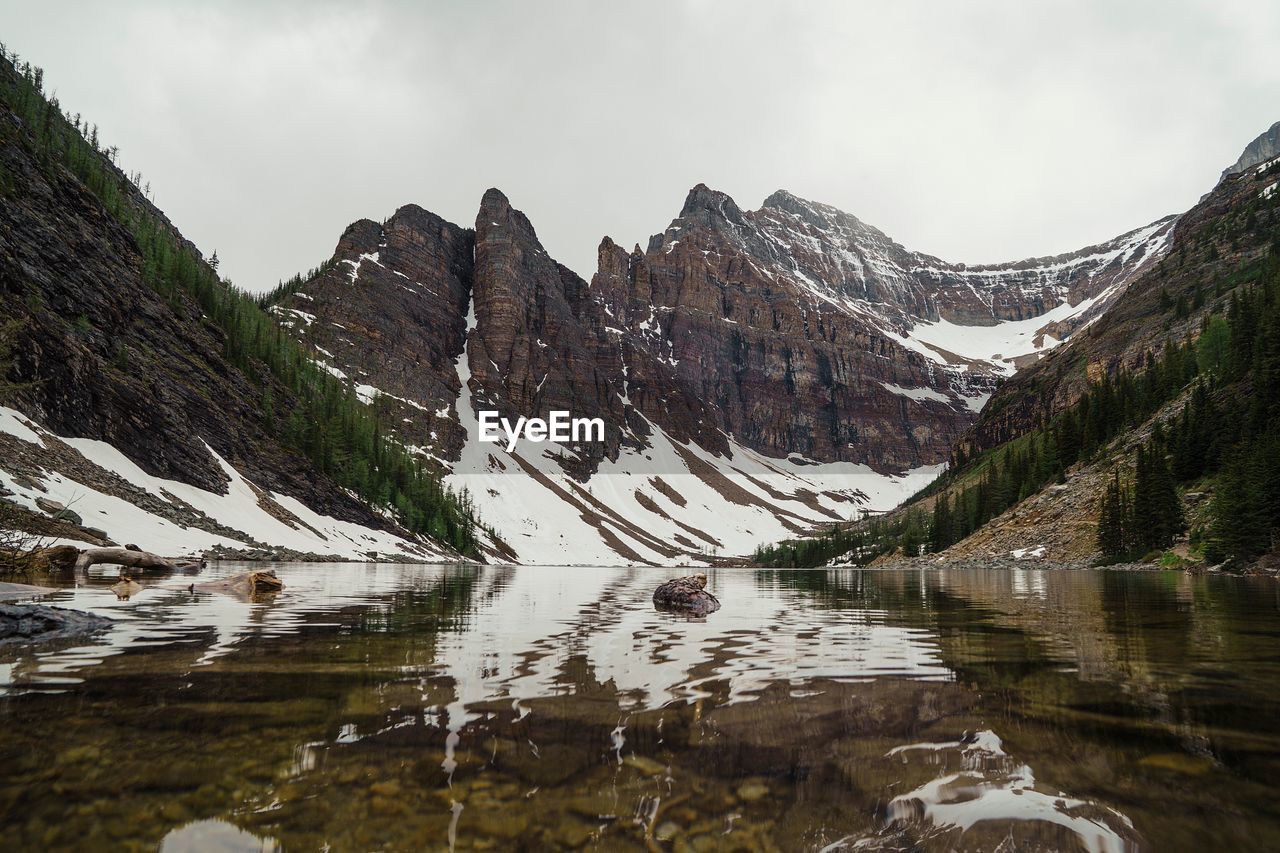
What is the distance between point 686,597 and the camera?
74.8ft

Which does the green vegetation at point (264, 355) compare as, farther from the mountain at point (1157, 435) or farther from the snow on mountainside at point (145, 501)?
the mountain at point (1157, 435)

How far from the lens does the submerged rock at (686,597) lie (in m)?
22.3

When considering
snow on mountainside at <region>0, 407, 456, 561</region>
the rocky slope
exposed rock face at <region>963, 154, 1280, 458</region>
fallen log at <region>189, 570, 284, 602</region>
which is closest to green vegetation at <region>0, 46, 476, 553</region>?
snow on mountainside at <region>0, 407, 456, 561</region>

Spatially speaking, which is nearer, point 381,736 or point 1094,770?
point 1094,770

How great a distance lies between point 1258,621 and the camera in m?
14.6

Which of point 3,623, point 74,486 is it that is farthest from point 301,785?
point 74,486

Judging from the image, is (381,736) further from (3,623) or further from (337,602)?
(337,602)

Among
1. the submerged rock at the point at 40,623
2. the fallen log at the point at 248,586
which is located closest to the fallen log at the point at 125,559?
the fallen log at the point at 248,586

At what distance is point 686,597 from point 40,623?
16723 mm

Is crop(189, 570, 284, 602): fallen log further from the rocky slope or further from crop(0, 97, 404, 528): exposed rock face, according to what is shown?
the rocky slope

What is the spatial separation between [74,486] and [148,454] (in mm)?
16181

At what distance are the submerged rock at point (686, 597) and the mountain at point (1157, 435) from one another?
117 ft

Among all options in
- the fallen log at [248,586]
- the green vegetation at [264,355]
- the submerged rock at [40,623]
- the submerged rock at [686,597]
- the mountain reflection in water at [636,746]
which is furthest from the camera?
the green vegetation at [264,355]

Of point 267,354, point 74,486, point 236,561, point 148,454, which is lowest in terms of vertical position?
point 236,561
